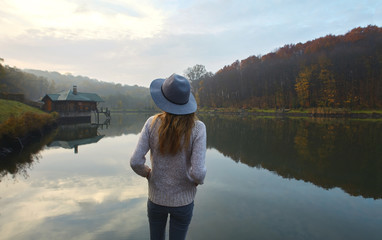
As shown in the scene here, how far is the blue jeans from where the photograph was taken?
6.44ft

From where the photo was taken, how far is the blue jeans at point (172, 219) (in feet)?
6.44

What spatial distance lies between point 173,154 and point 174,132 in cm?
20

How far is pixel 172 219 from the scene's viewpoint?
2.01 metres

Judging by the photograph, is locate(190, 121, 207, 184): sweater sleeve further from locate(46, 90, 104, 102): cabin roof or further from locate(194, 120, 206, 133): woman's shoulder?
locate(46, 90, 104, 102): cabin roof

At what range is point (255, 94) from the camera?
245ft

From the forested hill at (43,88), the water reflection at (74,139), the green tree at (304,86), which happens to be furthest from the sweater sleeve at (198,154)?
the green tree at (304,86)

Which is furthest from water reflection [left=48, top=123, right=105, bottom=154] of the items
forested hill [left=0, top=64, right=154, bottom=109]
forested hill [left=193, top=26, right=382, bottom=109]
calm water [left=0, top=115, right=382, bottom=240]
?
forested hill [left=193, top=26, right=382, bottom=109]

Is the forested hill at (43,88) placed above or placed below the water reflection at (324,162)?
above

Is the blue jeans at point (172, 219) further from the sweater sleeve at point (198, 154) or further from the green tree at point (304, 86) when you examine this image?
the green tree at point (304, 86)

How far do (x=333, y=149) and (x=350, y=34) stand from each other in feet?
256

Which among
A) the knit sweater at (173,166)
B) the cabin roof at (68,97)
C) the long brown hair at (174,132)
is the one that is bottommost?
the knit sweater at (173,166)

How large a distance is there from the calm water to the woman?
2.04m

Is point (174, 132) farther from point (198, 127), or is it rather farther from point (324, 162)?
point (324, 162)

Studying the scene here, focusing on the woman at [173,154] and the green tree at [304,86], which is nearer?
the woman at [173,154]
